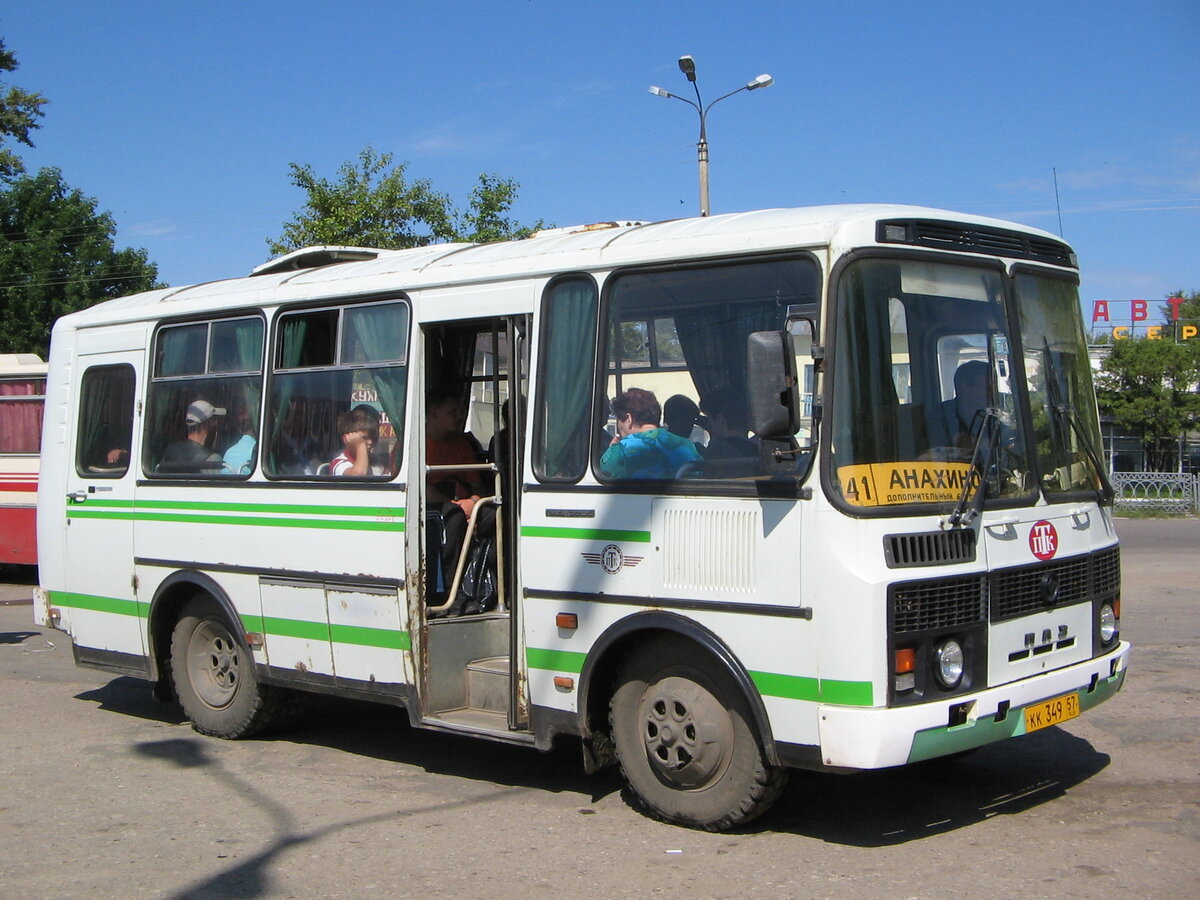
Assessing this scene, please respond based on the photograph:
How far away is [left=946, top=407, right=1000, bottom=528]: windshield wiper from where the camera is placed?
18.0 ft

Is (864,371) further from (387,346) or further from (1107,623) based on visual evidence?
(387,346)

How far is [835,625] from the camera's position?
5.27m

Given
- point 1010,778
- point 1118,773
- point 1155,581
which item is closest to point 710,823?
point 1010,778

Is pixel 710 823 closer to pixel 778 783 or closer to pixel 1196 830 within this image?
pixel 778 783

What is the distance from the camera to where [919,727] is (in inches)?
208

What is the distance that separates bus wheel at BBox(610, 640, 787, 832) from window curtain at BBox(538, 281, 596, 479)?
3.46 feet

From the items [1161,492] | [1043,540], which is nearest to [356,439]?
[1043,540]

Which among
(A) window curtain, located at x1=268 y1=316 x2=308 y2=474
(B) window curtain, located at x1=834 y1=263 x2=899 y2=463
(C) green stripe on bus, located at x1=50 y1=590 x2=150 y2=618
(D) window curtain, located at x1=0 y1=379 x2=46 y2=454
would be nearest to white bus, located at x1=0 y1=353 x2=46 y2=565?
(D) window curtain, located at x1=0 y1=379 x2=46 y2=454

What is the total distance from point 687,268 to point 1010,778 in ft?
10.7

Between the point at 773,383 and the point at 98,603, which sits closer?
the point at 773,383

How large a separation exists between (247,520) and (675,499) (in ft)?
10.9

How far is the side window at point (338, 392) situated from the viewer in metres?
7.36

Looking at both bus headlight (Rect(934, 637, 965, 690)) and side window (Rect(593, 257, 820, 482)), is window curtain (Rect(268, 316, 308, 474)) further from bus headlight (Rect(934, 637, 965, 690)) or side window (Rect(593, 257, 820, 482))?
bus headlight (Rect(934, 637, 965, 690))

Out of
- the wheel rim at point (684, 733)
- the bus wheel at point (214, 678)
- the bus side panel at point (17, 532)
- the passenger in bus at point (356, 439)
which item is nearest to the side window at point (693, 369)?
the wheel rim at point (684, 733)
